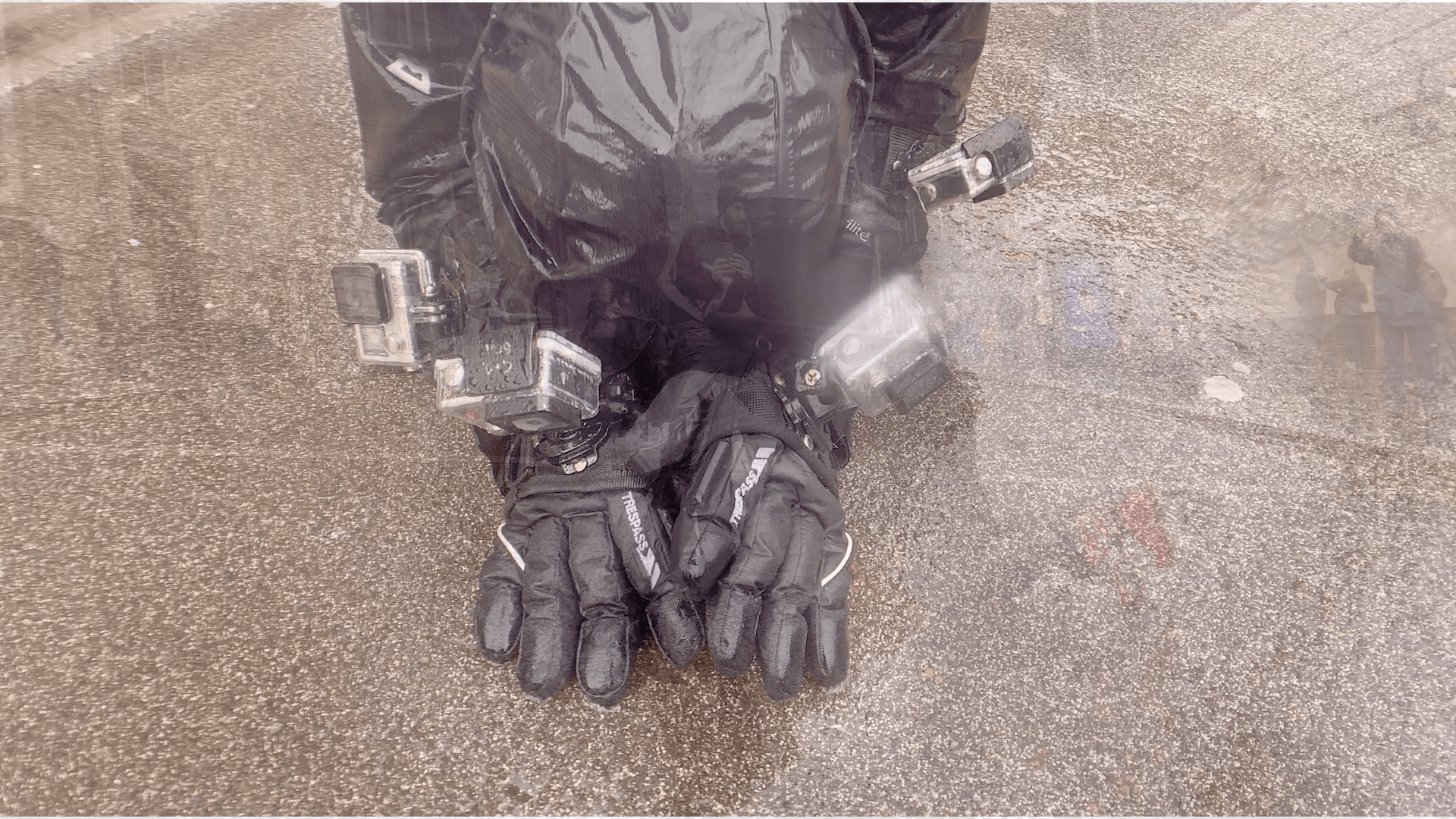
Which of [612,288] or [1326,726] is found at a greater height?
[612,288]

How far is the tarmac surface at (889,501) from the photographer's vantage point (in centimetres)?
139

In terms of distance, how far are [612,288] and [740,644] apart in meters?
0.75

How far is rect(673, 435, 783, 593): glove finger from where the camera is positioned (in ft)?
4.48

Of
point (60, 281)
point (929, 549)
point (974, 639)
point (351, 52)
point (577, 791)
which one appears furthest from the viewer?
point (60, 281)

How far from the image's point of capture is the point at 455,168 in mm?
1379

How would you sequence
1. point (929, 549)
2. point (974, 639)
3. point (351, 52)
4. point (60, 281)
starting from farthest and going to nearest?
point (60, 281) → point (929, 549) → point (974, 639) → point (351, 52)

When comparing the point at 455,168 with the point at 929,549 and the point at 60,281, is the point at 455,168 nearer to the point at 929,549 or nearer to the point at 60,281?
the point at 60,281

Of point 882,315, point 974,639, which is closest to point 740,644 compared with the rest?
point 974,639

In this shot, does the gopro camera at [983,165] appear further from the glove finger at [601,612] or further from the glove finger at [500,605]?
the glove finger at [500,605]

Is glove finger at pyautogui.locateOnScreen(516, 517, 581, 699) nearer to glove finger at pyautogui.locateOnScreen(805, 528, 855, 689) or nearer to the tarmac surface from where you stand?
the tarmac surface

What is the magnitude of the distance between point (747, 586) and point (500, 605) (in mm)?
538

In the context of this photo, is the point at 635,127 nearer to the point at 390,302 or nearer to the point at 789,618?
the point at 390,302

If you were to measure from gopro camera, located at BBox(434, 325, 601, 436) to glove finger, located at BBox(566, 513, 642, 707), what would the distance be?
271 mm

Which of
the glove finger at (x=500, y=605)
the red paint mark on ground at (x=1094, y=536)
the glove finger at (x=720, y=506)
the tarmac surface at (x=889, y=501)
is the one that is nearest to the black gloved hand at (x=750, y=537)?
the glove finger at (x=720, y=506)
